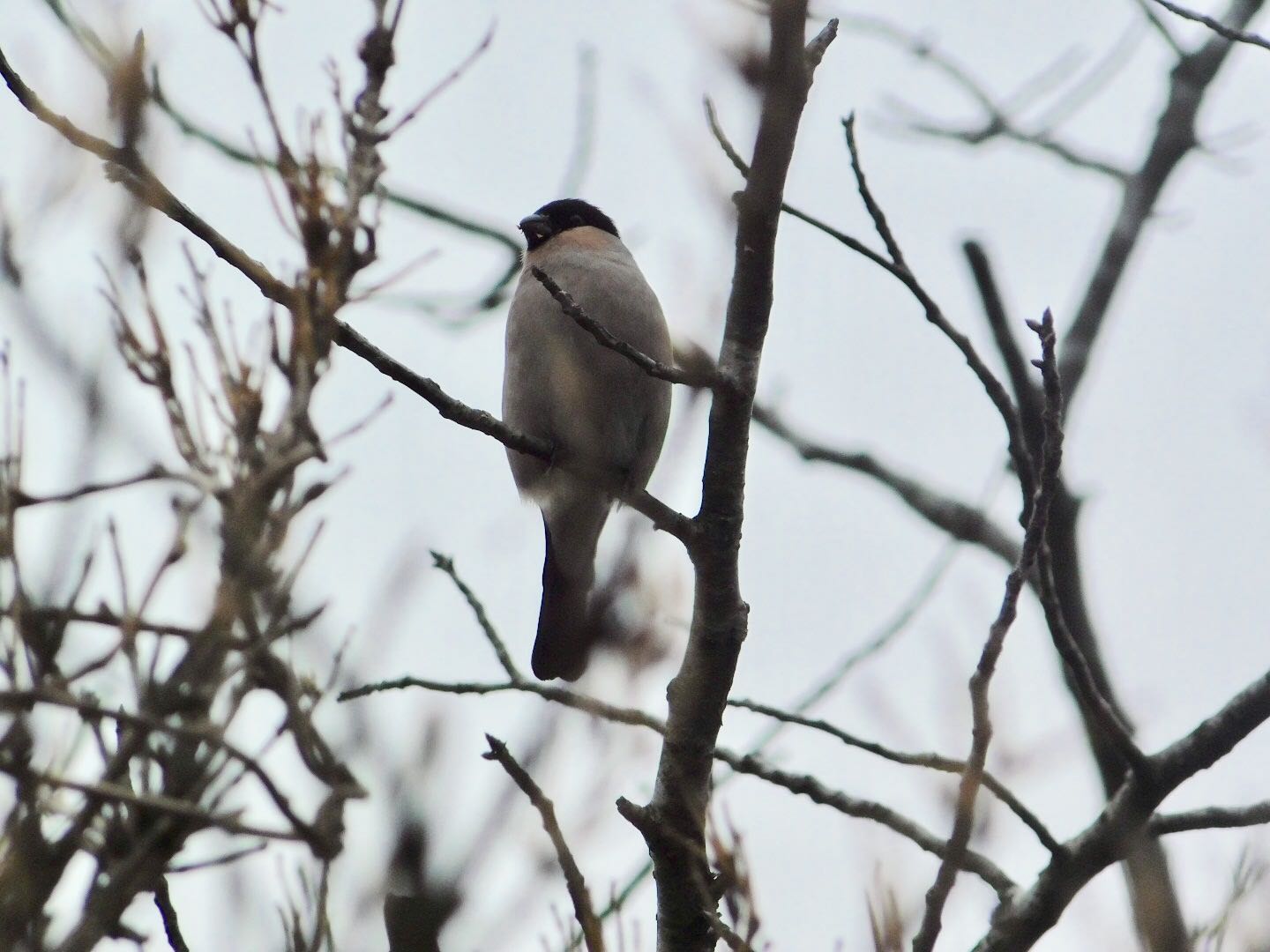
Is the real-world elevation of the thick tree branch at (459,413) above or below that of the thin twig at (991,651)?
above

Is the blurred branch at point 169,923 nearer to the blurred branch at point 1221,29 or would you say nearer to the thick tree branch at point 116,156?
the thick tree branch at point 116,156

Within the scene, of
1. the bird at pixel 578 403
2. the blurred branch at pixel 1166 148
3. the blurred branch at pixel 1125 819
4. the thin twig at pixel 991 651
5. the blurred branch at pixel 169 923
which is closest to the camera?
the thin twig at pixel 991 651

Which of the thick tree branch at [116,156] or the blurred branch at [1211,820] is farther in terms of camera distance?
the blurred branch at [1211,820]

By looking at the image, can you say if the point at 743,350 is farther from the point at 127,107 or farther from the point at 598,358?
the point at 598,358

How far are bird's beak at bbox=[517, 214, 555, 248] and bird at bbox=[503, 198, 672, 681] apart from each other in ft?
2.67

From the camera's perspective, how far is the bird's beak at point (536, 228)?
661 centimetres

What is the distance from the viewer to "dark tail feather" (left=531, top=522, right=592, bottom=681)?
5570 millimetres

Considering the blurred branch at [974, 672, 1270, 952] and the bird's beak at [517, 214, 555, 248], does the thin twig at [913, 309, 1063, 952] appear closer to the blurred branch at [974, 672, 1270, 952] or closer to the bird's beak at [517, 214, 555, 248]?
the blurred branch at [974, 672, 1270, 952]

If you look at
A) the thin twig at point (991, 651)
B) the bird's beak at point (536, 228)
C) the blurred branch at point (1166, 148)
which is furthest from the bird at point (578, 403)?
the blurred branch at point (1166, 148)

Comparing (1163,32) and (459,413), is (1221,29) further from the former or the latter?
(1163,32)

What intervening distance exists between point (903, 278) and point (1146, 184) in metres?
5.03

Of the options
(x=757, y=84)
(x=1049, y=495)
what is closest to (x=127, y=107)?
(x=757, y=84)

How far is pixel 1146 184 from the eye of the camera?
304 inches

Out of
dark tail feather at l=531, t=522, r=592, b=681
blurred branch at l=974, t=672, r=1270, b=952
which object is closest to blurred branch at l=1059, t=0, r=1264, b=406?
dark tail feather at l=531, t=522, r=592, b=681
